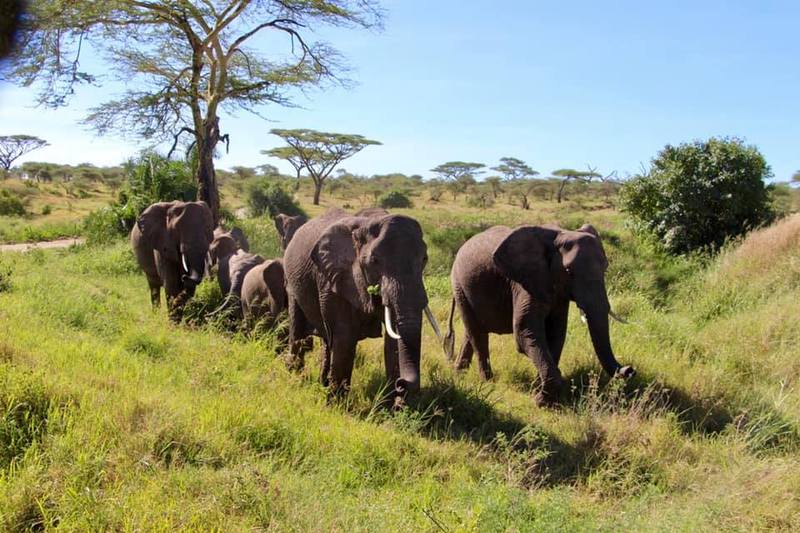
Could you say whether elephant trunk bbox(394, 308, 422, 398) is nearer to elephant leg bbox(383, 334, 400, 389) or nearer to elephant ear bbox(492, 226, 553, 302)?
elephant leg bbox(383, 334, 400, 389)

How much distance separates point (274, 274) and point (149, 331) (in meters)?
1.53

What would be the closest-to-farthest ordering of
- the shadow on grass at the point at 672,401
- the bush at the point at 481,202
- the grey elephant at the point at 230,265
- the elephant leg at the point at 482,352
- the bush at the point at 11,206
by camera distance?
1. the shadow on grass at the point at 672,401
2. the elephant leg at the point at 482,352
3. the grey elephant at the point at 230,265
4. the bush at the point at 11,206
5. the bush at the point at 481,202

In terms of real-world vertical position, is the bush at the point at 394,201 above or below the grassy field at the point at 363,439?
above

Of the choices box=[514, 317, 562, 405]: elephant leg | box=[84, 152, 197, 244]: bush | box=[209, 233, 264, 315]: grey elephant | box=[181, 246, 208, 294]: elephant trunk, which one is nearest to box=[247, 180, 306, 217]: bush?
box=[84, 152, 197, 244]: bush

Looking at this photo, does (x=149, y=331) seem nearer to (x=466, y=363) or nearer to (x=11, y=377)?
(x=11, y=377)

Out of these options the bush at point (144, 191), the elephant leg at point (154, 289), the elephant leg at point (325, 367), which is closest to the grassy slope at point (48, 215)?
the bush at point (144, 191)

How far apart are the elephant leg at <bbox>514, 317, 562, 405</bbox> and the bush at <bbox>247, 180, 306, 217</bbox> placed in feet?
80.8

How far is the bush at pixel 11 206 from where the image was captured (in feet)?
104

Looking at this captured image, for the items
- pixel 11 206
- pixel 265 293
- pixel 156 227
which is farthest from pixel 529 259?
pixel 11 206

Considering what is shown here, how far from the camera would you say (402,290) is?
15.8 ft

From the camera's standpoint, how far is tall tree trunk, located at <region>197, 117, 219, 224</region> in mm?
17312

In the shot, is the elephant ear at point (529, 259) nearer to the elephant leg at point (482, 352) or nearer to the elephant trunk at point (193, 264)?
the elephant leg at point (482, 352)

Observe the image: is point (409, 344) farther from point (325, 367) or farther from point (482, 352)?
point (482, 352)

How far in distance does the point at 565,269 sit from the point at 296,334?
9.09ft
